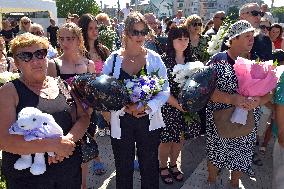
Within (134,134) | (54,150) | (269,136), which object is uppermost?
(54,150)

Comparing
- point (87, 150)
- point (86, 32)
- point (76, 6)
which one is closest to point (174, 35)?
→ point (86, 32)

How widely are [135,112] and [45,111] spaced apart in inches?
40.4

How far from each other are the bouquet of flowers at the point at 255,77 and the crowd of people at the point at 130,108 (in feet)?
0.28

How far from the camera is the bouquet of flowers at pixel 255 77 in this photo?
3.24 m

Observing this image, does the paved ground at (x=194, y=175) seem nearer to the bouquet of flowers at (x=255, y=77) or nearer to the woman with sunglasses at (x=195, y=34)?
the bouquet of flowers at (x=255, y=77)

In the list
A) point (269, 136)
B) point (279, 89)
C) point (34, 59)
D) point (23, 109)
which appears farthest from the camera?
point (269, 136)

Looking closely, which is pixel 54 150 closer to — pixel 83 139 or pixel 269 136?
pixel 83 139

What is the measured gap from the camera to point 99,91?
2.81 m

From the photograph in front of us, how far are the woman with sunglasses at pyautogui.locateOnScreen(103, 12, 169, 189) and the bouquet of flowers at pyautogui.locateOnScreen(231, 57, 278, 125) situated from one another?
0.76 metres

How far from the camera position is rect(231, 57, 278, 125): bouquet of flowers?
10.6 feet

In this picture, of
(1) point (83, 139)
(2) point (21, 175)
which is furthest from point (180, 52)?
(2) point (21, 175)

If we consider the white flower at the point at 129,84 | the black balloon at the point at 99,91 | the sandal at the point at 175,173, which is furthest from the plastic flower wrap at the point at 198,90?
the sandal at the point at 175,173

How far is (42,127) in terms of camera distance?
2350 millimetres

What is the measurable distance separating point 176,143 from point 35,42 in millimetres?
2555
